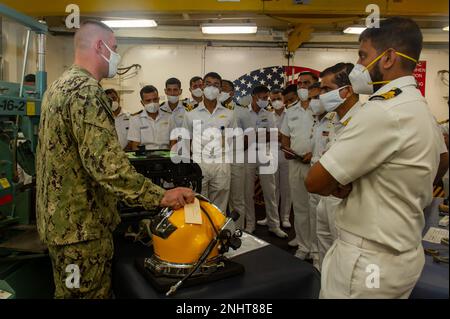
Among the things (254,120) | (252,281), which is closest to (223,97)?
(254,120)

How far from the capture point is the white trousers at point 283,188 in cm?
450

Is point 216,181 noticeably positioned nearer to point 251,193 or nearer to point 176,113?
point 251,193

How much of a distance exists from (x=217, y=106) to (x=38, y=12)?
8.20 feet

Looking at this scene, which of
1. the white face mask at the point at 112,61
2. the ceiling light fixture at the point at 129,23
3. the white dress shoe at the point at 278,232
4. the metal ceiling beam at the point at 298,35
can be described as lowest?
the white dress shoe at the point at 278,232

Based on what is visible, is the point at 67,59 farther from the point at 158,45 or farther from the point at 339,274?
the point at 339,274

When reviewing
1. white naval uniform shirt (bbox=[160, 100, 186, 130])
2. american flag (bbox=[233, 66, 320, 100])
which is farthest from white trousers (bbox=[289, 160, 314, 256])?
american flag (bbox=[233, 66, 320, 100])

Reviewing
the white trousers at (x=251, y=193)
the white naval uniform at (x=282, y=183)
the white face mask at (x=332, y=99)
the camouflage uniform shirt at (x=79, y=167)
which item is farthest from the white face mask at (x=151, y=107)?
the camouflage uniform shirt at (x=79, y=167)

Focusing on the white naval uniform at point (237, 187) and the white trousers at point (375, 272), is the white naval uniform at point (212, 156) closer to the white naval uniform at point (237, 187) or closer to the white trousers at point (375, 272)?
the white naval uniform at point (237, 187)

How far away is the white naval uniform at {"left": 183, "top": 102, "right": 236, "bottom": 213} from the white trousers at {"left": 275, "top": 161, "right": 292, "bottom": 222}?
3.56ft

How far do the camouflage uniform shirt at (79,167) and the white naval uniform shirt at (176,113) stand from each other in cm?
279

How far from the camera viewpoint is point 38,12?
13.7 ft

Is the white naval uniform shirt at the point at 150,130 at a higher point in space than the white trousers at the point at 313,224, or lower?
higher

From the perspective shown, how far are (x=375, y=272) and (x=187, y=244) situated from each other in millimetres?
632
